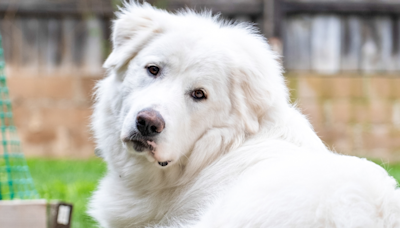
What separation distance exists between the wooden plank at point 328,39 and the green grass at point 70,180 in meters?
4.05

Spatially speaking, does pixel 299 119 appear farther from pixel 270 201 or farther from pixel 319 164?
pixel 270 201

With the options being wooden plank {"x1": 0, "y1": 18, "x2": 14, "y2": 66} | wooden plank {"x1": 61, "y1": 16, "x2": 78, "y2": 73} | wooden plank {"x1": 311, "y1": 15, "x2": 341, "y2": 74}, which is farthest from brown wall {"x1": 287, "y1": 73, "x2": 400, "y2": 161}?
wooden plank {"x1": 0, "y1": 18, "x2": 14, "y2": 66}

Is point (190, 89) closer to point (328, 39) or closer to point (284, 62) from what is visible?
point (284, 62)

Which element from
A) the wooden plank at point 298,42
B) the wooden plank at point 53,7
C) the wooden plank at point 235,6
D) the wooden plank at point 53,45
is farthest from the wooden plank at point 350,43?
the wooden plank at point 53,45

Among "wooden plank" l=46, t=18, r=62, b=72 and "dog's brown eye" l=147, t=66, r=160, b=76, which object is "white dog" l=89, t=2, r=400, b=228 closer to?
"dog's brown eye" l=147, t=66, r=160, b=76

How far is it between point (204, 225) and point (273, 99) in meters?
1.00

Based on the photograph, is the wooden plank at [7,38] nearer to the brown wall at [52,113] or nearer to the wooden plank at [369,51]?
the brown wall at [52,113]

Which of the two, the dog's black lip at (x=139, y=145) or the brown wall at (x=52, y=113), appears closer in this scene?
the dog's black lip at (x=139, y=145)

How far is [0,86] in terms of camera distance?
4.32 metres

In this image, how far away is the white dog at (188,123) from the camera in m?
2.73

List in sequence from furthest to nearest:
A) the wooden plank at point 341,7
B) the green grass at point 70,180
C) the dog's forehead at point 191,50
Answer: the wooden plank at point 341,7
the green grass at point 70,180
the dog's forehead at point 191,50

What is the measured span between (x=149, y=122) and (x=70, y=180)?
3.54 metres

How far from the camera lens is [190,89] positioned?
115 inches

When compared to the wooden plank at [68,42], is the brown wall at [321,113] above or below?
below
